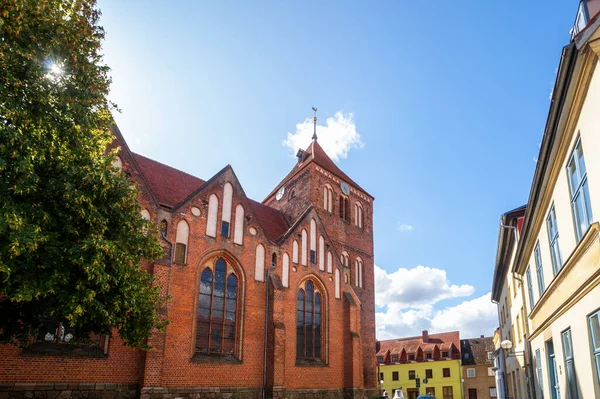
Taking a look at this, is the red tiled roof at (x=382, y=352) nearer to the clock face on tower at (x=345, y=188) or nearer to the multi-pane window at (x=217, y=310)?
the clock face on tower at (x=345, y=188)

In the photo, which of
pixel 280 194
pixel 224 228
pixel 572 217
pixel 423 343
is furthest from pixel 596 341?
pixel 423 343

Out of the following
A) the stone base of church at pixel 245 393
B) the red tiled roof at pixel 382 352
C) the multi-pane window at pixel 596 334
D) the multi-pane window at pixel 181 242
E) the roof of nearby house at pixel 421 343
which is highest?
the multi-pane window at pixel 181 242

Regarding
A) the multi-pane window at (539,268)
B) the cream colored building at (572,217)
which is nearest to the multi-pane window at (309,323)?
the cream colored building at (572,217)

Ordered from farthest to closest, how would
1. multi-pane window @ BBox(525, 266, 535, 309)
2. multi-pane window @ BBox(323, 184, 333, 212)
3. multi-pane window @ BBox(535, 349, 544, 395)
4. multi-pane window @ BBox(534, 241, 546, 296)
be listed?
1. multi-pane window @ BBox(323, 184, 333, 212)
2. multi-pane window @ BBox(525, 266, 535, 309)
3. multi-pane window @ BBox(535, 349, 544, 395)
4. multi-pane window @ BBox(534, 241, 546, 296)

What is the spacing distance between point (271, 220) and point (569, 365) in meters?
22.1

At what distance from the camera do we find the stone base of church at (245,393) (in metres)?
17.4

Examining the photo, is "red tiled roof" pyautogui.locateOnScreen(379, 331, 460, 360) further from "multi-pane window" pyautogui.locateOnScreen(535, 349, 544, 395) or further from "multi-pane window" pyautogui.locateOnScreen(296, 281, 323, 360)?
"multi-pane window" pyautogui.locateOnScreen(535, 349, 544, 395)

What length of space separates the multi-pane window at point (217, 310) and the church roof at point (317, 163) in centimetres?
1387

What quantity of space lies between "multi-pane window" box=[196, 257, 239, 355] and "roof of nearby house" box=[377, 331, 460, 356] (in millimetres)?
43442

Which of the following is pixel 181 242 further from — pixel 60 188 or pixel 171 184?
pixel 60 188

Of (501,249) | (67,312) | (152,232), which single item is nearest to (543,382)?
(501,249)

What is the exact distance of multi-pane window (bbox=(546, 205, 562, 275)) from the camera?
10422 mm

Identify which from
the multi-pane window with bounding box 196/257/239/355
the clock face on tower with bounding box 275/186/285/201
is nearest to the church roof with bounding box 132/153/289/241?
the multi-pane window with bounding box 196/257/239/355

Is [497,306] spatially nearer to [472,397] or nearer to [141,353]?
[141,353]
